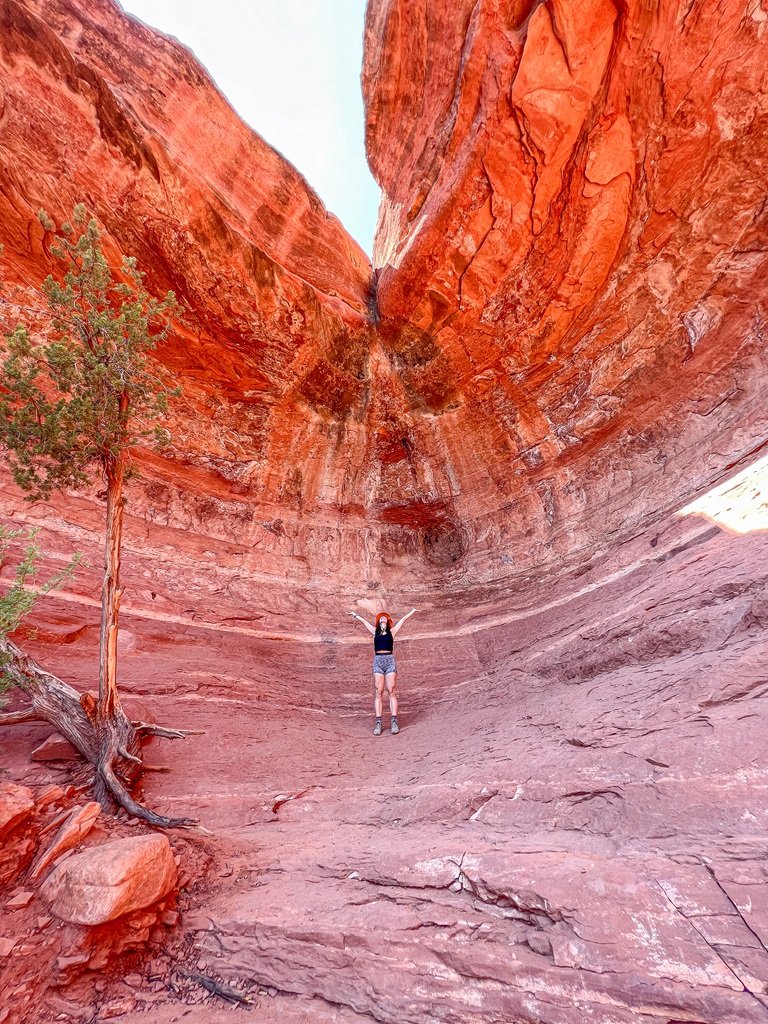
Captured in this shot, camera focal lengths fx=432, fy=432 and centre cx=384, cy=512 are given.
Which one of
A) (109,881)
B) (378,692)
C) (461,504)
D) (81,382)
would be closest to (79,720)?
(109,881)

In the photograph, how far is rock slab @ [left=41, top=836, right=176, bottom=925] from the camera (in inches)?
130

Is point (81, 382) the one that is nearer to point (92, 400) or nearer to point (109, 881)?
point (92, 400)

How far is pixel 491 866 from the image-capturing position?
140 inches

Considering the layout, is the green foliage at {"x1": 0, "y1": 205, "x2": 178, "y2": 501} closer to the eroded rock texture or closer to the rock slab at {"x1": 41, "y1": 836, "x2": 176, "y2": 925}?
the eroded rock texture

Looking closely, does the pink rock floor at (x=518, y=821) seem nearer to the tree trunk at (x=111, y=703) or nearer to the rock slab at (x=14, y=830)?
the tree trunk at (x=111, y=703)

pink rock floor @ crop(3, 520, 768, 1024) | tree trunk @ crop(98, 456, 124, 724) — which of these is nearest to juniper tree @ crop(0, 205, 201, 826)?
tree trunk @ crop(98, 456, 124, 724)

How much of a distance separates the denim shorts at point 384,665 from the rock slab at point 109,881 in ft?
18.1

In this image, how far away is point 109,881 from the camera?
11.2 feet

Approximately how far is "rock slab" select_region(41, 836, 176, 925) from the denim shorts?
Answer: 18.1 feet

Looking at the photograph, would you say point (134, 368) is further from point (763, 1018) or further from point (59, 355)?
point (763, 1018)

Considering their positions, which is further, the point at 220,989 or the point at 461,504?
the point at 461,504

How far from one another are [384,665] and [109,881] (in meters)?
6.13

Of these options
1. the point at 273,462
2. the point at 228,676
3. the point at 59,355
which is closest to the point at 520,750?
the point at 228,676

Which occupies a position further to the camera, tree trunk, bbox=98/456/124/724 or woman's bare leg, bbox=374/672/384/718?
woman's bare leg, bbox=374/672/384/718
